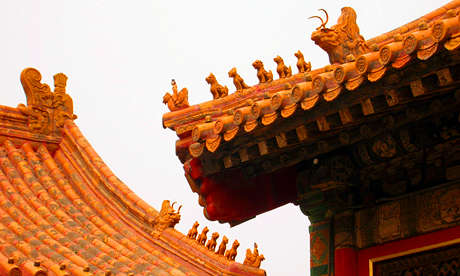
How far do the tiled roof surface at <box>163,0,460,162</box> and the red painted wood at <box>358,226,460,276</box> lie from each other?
132cm

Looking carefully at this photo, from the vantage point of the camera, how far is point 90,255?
11.4m

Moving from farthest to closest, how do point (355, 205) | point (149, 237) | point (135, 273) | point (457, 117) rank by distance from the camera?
point (149, 237) < point (135, 273) < point (355, 205) < point (457, 117)

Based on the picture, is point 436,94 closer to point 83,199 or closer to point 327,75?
point 327,75

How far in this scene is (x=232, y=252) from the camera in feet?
37.3

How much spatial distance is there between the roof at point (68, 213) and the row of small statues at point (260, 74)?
9.23ft

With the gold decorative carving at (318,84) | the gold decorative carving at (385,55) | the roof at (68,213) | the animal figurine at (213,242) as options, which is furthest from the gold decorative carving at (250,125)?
the animal figurine at (213,242)

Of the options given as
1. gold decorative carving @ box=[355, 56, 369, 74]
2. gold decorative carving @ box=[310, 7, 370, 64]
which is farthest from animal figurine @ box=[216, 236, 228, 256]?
gold decorative carving @ box=[355, 56, 369, 74]

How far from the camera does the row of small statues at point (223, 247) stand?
10.8m

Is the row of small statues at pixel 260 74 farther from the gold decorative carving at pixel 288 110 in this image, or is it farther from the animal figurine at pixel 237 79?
the gold decorative carving at pixel 288 110

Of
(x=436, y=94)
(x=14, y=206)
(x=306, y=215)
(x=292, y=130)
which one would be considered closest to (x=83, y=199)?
(x=14, y=206)

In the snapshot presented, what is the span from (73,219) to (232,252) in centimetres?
273

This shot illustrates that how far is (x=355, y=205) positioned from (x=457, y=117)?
1.21 meters

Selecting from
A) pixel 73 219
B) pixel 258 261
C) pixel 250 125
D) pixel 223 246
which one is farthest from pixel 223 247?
pixel 250 125

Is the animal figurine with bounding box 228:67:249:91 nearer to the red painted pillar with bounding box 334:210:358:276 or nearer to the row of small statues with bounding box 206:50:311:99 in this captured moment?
the row of small statues with bounding box 206:50:311:99
